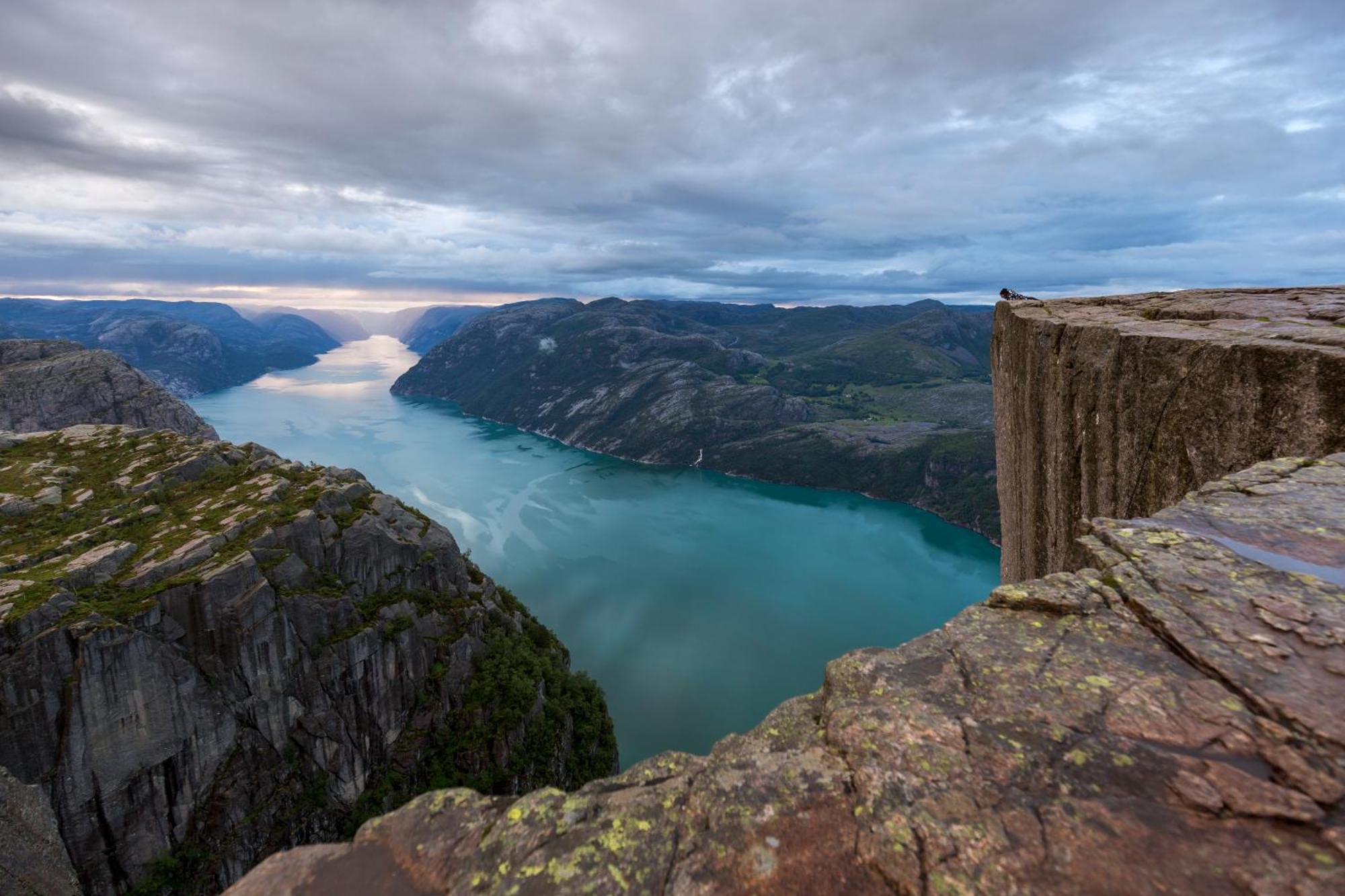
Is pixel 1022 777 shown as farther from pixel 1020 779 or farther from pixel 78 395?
pixel 78 395

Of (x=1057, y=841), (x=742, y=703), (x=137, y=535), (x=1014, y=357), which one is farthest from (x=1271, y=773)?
(x=742, y=703)

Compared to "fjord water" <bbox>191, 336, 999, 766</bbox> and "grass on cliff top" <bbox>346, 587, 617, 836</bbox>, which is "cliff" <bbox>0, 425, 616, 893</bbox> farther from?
"fjord water" <bbox>191, 336, 999, 766</bbox>

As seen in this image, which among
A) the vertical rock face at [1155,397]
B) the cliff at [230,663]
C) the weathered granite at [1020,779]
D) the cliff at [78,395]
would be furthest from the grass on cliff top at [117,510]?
the cliff at [78,395]

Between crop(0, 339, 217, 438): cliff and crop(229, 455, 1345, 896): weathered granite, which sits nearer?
crop(229, 455, 1345, 896): weathered granite

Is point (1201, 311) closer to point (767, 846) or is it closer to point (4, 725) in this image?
point (767, 846)

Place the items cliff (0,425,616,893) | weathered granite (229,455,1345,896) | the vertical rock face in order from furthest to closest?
cliff (0,425,616,893)
the vertical rock face
weathered granite (229,455,1345,896)

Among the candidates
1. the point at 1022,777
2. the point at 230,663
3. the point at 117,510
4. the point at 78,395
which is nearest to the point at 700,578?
the point at 230,663

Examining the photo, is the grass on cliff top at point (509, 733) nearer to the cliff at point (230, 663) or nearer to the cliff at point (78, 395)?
the cliff at point (230, 663)

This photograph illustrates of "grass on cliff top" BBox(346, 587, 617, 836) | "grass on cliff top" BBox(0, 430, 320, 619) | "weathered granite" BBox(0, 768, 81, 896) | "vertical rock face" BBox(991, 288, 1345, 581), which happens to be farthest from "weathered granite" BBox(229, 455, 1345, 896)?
"grass on cliff top" BBox(346, 587, 617, 836)
